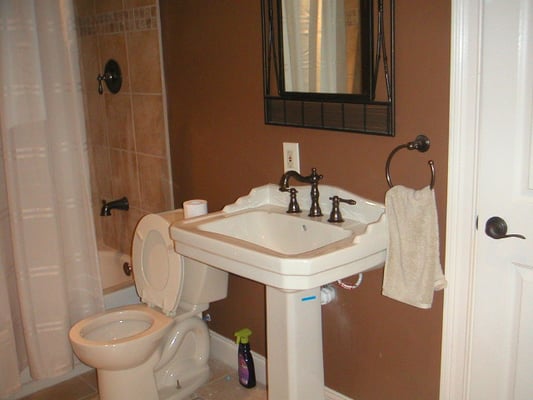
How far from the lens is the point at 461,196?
5.57ft

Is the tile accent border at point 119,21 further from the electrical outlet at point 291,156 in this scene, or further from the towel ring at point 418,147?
the towel ring at point 418,147

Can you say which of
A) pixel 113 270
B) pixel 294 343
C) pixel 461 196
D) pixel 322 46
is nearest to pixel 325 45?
pixel 322 46

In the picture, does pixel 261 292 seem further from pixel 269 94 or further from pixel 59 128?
pixel 59 128

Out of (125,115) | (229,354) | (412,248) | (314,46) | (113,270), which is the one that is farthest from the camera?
(113,270)

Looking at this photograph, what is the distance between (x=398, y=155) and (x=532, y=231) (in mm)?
466

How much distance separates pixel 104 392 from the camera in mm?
2270

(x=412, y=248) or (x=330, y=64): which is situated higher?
(x=330, y=64)

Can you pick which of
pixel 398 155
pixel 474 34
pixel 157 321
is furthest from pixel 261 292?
pixel 474 34

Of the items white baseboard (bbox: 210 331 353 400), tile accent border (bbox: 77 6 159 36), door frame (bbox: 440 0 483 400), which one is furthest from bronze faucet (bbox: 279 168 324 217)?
tile accent border (bbox: 77 6 159 36)

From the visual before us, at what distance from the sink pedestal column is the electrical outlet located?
53cm

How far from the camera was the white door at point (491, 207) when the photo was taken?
1.56 m

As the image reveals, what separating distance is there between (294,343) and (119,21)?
75.0 inches

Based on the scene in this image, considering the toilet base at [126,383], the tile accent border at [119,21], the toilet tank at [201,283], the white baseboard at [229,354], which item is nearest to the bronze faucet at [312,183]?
the toilet tank at [201,283]

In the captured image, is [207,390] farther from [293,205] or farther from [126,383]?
[293,205]
